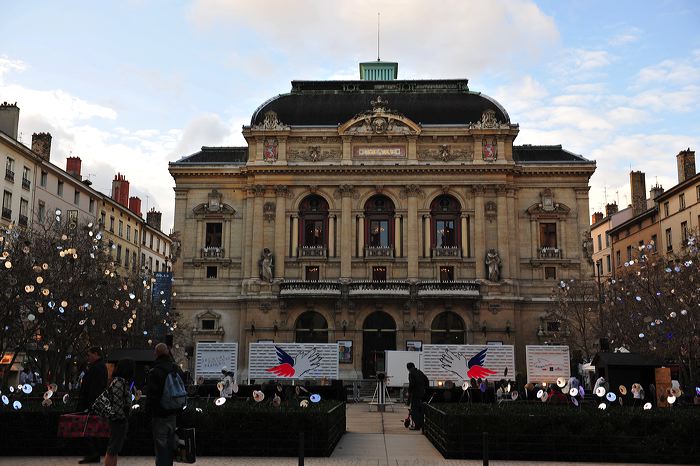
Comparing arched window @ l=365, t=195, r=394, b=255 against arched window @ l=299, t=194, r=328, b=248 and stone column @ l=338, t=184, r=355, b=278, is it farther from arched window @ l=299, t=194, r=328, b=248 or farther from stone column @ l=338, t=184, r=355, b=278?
arched window @ l=299, t=194, r=328, b=248

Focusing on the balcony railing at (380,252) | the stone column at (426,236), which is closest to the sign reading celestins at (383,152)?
the stone column at (426,236)

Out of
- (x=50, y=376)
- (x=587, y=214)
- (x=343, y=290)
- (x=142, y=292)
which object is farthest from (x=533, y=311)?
(x=50, y=376)

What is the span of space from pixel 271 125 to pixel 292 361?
85.6ft

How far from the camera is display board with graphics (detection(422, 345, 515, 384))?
124ft

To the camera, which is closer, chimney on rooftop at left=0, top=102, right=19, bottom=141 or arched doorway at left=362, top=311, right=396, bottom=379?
arched doorway at left=362, top=311, right=396, bottom=379

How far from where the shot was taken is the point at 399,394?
153 feet

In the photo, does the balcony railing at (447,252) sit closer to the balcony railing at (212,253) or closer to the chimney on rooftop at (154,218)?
the balcony railing at (212,253)

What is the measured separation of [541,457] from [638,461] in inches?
87.6

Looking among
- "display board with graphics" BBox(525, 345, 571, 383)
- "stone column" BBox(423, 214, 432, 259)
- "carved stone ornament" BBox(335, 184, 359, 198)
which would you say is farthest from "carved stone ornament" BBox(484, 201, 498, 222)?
"display board with graphics" BBox(525, 345, 571, 383)

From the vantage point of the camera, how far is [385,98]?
6097 cm

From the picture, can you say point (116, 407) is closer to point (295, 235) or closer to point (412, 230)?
point (295, 235)

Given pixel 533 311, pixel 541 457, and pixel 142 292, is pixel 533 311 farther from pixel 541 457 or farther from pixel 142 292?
pixel 541 457

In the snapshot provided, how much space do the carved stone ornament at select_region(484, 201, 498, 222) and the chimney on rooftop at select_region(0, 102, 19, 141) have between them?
39109 millimetres

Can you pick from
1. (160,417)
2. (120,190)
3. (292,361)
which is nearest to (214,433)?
(160,417)
